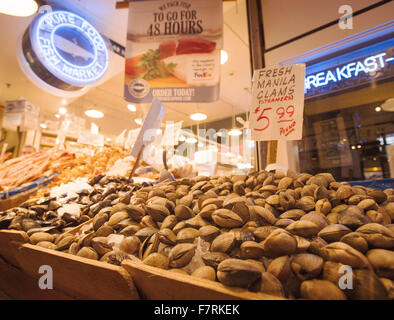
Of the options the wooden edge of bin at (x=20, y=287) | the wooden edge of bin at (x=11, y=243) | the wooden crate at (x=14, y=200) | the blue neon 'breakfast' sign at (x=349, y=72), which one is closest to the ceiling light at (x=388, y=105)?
the blue neon 'breakfast' sign at (x=349, y=72)

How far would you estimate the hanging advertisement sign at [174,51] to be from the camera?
246 centimetres

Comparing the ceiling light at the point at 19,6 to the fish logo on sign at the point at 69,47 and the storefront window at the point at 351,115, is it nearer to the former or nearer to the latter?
the fish logo on sign at the point at 69,47

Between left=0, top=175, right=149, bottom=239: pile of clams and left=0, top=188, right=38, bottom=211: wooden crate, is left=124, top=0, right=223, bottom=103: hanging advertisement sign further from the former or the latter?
left=0, top=188, right=38, bottom=211: wooden crate

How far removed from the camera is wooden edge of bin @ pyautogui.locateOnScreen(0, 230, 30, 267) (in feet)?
3.25

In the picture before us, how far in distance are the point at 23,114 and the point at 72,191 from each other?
5292 mm

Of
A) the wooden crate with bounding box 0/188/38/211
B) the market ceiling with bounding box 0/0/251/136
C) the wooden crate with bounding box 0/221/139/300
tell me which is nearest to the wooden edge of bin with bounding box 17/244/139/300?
the wooden crate with bounding box 0/221/139/300

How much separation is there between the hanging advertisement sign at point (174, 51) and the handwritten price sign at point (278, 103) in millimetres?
1032

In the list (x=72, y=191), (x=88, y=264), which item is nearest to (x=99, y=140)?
(x=72, y=191)

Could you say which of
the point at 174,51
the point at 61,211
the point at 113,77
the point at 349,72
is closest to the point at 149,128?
the point at 61,211

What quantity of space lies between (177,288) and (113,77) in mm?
7106

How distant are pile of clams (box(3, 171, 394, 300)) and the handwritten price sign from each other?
35 centimetres

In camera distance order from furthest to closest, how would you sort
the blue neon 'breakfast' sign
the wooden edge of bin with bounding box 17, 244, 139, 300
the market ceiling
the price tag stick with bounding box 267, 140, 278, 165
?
the market ceiling < the blue neon 'breakfast' sign < the price tag stick with bounding box 267, 140, 278, 165 < the wooden edge of bin with bounding box 17, 244, 139, 300

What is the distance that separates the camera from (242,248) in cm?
66
